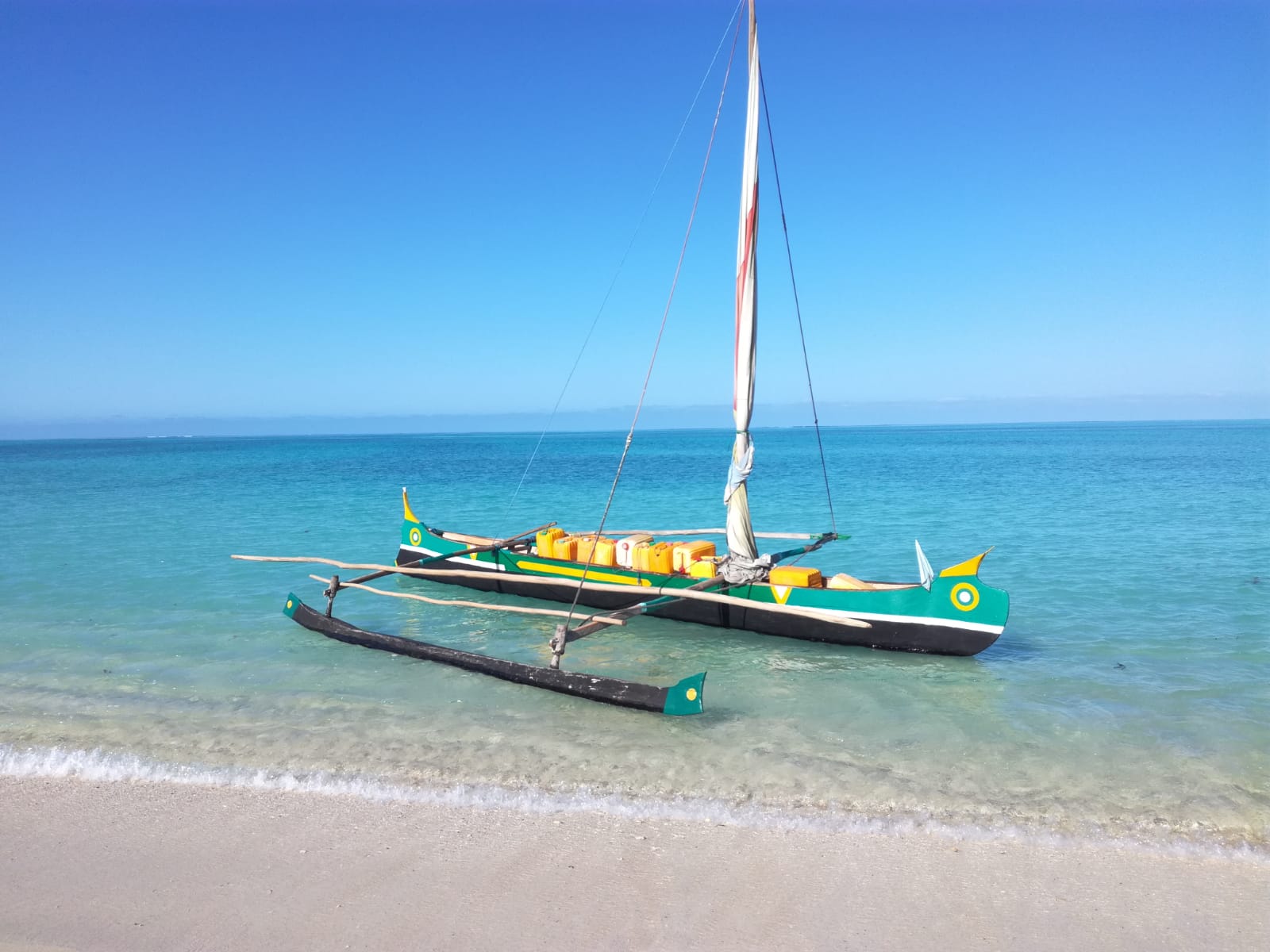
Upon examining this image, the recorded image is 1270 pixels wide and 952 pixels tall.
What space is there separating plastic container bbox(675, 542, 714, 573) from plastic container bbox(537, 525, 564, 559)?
2.81 meters

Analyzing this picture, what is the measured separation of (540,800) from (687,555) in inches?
268

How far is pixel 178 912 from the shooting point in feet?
19.9

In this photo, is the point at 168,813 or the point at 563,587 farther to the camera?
the point at 563,587

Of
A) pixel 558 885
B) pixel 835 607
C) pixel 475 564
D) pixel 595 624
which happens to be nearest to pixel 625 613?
pixel 595 624

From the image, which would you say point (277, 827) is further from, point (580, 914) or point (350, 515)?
point (350, 515)

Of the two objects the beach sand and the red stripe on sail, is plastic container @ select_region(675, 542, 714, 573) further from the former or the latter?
the beach sand

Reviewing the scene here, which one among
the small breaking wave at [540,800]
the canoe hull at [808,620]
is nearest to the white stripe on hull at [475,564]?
the canoe hull at [808,620]

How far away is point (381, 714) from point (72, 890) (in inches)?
166

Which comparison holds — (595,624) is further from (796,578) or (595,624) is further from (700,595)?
(796,578)

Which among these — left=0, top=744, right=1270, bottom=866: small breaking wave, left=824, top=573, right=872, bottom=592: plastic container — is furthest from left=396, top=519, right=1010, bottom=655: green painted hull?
left=0, top=744, right=1270, bottom=866: small breaking wave

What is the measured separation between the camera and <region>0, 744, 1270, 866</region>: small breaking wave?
23.6ft

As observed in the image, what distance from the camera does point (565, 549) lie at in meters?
15.9

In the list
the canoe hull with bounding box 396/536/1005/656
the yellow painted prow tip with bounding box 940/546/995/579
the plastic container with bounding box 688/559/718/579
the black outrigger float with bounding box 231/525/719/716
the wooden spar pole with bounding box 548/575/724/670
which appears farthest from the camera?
the plastic container with bounding box 688/559/718/579

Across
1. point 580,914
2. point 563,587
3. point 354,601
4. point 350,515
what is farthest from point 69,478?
point 580,914
